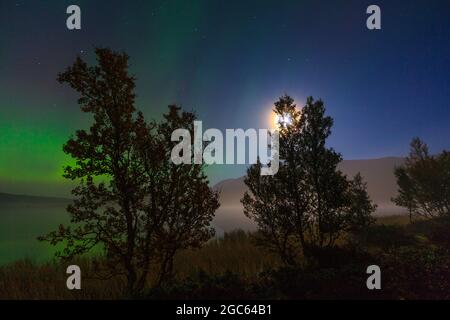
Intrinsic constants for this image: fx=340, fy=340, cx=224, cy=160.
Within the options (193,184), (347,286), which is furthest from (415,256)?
(193,184)

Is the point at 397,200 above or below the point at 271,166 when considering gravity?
below

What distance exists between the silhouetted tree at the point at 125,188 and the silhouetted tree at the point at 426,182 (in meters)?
21.7

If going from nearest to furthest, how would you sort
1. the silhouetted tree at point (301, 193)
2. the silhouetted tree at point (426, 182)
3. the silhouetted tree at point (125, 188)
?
the silhouetted tree at point (125, 188)
the silhouetted tree at point (301, 193)
the silhouetted tree at point (426, 182)

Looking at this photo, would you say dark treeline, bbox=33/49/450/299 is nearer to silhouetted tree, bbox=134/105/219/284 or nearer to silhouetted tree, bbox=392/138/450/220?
silhouetted tree, bbox=134/105/219/284

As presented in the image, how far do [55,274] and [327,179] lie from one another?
35.8ft

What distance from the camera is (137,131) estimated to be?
26.2 ft

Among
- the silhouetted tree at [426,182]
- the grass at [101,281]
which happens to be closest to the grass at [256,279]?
the grass at [101,281]

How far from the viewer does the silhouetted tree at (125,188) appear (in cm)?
782

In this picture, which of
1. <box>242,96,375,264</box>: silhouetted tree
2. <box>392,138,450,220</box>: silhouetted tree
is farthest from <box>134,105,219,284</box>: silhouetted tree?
<box>392,138,450,220</box>: silhouetted tree

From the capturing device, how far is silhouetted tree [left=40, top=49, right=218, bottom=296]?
308 inches

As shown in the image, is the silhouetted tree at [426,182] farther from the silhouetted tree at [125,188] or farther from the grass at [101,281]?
the silhouetted tree at [125,188]

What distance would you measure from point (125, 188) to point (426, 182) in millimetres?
23635
